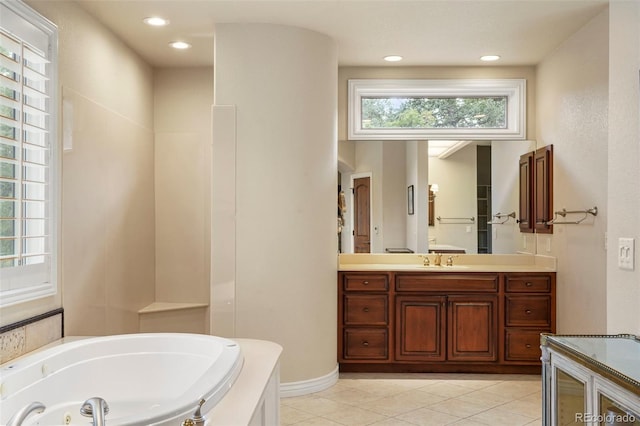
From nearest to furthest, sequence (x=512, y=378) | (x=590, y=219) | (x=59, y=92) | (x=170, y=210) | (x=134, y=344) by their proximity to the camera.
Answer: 1. (x=134, y=344)
2. (x=59, y=92)
3. (x=590, y=219)
4. (x=512, y=378)
5. (x=170, y=210)

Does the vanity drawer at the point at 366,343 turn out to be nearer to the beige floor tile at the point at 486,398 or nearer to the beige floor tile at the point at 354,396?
the beige floor tile at the point at 354,396

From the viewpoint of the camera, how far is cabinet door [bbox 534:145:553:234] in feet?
13.8

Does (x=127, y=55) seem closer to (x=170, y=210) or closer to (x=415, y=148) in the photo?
(x=170, y=210)

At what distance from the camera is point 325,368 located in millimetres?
3920

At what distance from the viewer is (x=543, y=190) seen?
4285 mm

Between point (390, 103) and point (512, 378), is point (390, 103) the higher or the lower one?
the higher one

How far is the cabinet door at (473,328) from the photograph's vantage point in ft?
13.6

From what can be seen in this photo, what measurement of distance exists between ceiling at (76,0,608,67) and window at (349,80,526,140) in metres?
0.36

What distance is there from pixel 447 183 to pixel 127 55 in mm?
2782

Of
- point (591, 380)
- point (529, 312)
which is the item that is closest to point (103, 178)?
point (591, 380)

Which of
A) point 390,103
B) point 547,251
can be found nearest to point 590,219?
point 547,251

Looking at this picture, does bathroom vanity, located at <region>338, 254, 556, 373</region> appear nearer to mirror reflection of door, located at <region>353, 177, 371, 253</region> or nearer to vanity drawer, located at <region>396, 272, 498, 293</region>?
vanity drawer, located at <region>396, 272, 498, 293</region>

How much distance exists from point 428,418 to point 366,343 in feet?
3.18

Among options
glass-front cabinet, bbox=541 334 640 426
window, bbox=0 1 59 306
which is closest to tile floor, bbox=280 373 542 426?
glass-front cabinet, bbox=541 334 640 426
